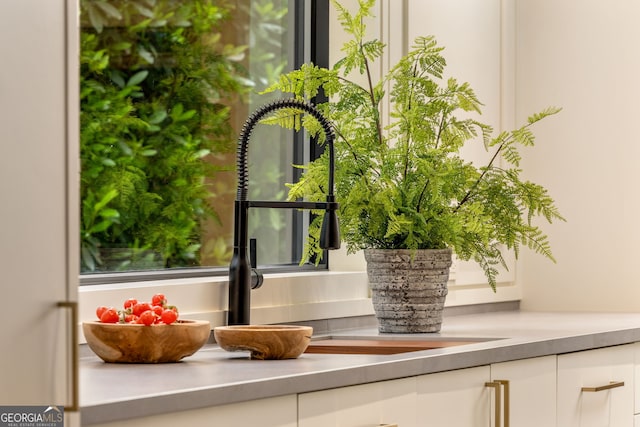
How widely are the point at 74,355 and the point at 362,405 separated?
2.28ft

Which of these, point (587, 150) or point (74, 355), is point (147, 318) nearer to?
point (74, 355)

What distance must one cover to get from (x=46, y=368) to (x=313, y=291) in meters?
1.56

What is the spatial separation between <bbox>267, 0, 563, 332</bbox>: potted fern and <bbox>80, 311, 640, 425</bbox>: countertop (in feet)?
0.46

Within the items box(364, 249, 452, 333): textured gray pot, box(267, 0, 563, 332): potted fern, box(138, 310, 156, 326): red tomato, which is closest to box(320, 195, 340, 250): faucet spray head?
box(267, 0, 563, 332): potted fern

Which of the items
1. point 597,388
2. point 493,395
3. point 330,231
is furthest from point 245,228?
point 597,388

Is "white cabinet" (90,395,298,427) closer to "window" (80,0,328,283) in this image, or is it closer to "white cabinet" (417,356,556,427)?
"white cabinet" (417,356,556,427)

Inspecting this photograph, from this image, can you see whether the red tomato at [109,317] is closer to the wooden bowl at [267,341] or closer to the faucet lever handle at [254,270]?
the wooden bowl at [267,341]

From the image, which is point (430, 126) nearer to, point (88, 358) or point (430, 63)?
point (430, 63)

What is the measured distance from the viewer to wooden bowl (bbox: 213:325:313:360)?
2.07 meters

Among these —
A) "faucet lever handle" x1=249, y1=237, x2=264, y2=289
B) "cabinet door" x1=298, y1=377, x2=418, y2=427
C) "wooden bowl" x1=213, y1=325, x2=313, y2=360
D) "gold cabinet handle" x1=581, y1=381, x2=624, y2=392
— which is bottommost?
"gold cabinet handle" x1=581, y1=381, x2=624, y2=392

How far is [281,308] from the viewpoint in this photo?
107 inches

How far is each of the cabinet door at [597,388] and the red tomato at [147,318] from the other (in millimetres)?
1064

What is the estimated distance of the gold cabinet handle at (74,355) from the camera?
1358 millimetres

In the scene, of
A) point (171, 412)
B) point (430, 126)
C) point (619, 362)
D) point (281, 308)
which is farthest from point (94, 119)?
point (619, 362)
